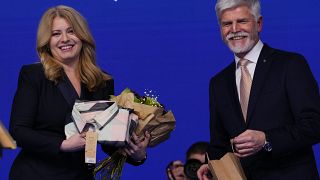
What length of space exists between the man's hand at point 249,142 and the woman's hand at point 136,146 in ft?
2.10

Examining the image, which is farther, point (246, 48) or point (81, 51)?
point (81, 51)

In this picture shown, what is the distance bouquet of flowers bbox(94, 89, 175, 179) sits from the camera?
4.49 meters

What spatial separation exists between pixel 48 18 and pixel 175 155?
5.98 feet

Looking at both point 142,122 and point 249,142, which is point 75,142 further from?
point 249,142

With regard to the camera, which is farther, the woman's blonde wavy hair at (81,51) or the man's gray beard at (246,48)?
the woman's blonde wavy hair at (81,51)

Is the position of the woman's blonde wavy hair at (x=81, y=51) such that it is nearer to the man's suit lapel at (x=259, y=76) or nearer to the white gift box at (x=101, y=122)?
the white gift box at (x=101, y=122)

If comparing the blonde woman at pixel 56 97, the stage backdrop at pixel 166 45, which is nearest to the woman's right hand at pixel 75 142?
the blonde woman at pixel 56 97

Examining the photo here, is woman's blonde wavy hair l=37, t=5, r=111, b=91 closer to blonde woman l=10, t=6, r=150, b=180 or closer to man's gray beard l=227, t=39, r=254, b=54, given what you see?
blonde woman l=10, t=6, r=150, b=180

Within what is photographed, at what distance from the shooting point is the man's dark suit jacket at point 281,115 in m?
4.07

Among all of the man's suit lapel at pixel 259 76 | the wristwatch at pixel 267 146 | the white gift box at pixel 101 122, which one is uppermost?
the man's suit lapel at pixel 259 76

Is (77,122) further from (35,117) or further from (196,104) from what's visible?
(196,104)

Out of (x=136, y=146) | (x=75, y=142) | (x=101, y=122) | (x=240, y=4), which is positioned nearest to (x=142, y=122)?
(x=136, y=146)

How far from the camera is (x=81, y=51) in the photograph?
15.4 feet

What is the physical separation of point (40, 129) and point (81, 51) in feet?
1.55
